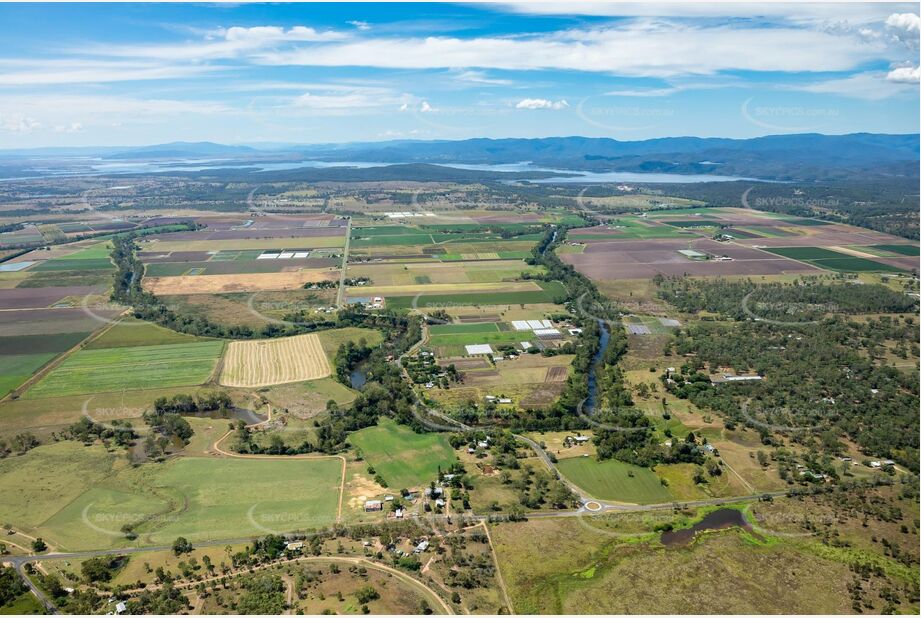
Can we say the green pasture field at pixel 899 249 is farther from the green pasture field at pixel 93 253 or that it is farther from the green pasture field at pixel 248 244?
the green pasture field at pixel 93 253

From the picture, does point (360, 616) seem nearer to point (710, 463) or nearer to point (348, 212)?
point (710, 463)

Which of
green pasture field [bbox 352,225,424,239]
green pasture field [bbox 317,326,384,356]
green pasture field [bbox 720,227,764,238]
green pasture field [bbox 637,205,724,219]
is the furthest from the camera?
green pasture field [bbox 637,205,724,219]

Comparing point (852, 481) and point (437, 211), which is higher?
point (437, 211)

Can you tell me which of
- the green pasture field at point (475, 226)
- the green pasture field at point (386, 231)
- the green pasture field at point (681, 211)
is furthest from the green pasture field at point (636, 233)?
the green pasture field at point (386, 231)

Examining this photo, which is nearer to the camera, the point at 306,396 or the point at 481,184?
the point at 306,396

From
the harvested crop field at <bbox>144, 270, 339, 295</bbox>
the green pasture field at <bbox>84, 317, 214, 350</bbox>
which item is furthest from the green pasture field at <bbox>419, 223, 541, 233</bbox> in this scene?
the green pasture field at <bbox>84, 317, 214, 350</bbox>

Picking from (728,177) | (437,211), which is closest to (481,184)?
(437,211)

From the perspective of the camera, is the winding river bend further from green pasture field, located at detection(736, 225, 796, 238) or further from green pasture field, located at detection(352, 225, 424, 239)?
green pasture field, located at detection(736, 225, 796, 238)
